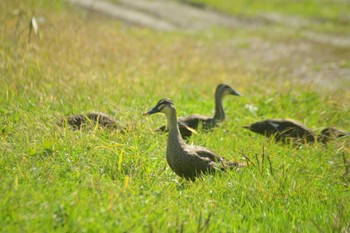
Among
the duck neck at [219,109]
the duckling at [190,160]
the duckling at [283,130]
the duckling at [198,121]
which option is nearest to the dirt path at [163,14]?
the duck neck at [219,109]

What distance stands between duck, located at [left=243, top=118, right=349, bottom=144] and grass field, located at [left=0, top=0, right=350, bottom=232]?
7.8 inches

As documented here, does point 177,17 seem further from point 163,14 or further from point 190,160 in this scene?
point 190,160

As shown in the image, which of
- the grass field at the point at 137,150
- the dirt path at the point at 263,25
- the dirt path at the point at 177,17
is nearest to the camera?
the grass field at the point at 137,150

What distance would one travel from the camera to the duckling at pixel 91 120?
6.25 meters

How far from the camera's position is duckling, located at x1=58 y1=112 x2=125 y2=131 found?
6255mm

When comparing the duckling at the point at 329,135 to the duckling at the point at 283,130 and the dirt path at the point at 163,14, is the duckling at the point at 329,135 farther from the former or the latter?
the dirt path at the point at 163,14

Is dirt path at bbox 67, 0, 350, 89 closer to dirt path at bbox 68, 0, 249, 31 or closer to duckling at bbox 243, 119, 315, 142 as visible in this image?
dirt path at bbox 68, 0, 249, 31

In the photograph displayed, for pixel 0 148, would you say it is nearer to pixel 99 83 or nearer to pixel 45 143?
pixel 45 143

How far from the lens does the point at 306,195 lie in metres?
5.25

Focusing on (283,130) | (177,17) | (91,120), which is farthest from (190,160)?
(177,17)

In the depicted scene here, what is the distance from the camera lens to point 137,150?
18.6ft

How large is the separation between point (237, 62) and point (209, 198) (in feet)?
30.8

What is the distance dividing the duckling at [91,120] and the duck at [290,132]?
1926mm

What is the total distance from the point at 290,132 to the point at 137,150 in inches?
94.0
